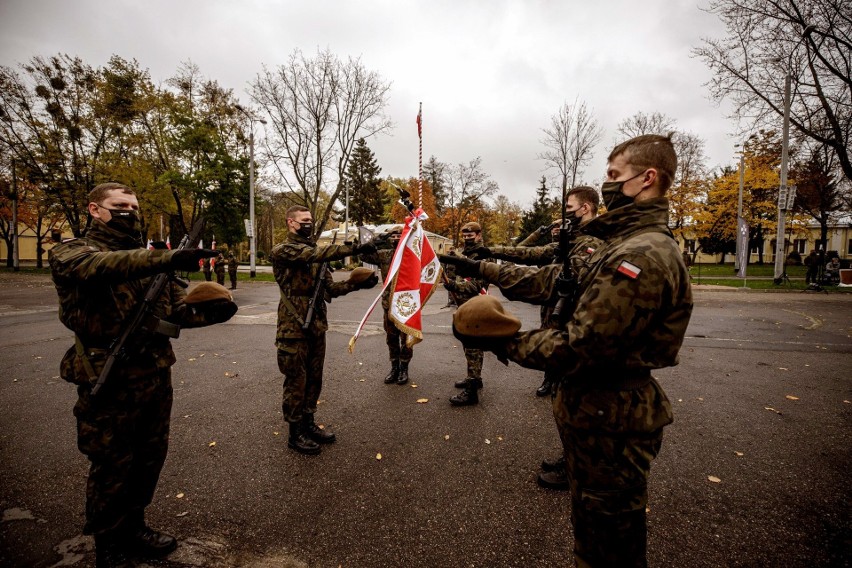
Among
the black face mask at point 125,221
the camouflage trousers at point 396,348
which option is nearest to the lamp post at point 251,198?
the camouflage trousers at point 396,348

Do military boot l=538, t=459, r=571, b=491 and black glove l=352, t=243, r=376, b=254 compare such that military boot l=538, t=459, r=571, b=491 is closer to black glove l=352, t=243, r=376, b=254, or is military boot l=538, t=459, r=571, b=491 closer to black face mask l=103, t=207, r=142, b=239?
black glove l=352, t=243, r=376, b=254

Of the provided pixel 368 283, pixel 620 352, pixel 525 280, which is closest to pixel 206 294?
pixel 368 283

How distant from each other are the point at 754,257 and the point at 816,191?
143 feet

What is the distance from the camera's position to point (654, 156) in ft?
5.88

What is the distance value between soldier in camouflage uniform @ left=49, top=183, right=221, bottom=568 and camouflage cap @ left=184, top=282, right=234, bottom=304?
0.33 meters

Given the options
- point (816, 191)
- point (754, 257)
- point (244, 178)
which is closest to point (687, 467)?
point (244, 178)

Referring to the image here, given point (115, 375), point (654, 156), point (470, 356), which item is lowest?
point (470, 356)

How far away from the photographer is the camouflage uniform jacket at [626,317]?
1.53 m

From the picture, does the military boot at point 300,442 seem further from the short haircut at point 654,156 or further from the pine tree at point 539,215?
the pine tree at point 539,215

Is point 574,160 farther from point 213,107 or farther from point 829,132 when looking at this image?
point 213,107

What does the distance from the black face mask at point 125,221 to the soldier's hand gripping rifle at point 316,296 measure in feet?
5.33

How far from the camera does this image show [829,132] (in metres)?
18.8

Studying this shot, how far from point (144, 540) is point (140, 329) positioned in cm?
140

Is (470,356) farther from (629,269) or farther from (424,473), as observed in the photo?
(629,269)
